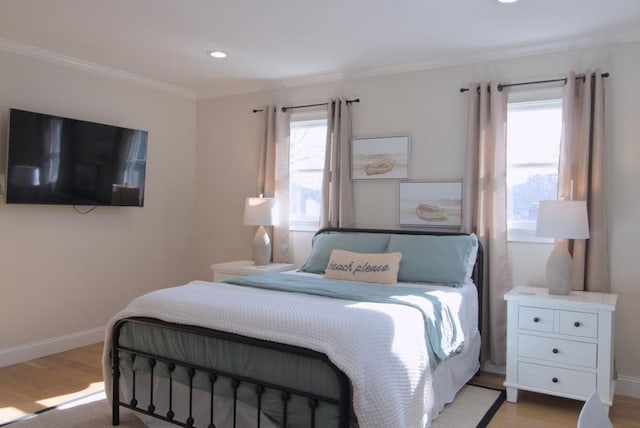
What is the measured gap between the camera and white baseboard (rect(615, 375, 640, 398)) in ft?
11.1

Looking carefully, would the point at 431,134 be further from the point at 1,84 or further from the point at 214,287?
the point at 1,84

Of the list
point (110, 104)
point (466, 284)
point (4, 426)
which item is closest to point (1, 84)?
point (110, 104)

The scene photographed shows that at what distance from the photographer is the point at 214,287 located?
3117 millimetres

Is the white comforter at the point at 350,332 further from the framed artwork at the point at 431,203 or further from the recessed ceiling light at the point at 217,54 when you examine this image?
the recessed ceiling light at the point at 217,54

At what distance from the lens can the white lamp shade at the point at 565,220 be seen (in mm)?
3201

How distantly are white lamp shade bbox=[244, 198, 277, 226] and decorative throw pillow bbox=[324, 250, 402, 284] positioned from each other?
3.10ft

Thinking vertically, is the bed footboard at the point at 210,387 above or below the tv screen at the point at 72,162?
below

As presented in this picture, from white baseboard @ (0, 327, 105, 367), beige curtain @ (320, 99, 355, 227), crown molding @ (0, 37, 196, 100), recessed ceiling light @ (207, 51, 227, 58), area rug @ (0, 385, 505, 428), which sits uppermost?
recessed ceiling light @ (207, 51, 227, 58)

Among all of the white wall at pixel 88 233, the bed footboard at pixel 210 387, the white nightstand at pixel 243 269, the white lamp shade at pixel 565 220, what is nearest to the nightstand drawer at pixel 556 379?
the white lamp shade at pixel 565 220

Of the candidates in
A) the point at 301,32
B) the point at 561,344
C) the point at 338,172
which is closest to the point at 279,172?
the point at 338,172

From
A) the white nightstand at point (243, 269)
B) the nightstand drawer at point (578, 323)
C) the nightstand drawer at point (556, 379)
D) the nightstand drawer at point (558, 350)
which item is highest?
the white nightstand at point (243, 269)

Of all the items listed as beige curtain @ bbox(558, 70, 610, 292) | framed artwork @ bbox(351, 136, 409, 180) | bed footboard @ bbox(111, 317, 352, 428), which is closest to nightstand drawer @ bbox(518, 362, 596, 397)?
beige curtain @ bbox(558, 70, 610, 292)

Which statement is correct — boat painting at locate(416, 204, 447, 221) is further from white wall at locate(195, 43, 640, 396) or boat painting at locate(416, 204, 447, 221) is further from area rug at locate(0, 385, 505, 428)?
area rug at locate(0, 385, 505, 428)

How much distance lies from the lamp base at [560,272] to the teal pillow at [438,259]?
0.53m
